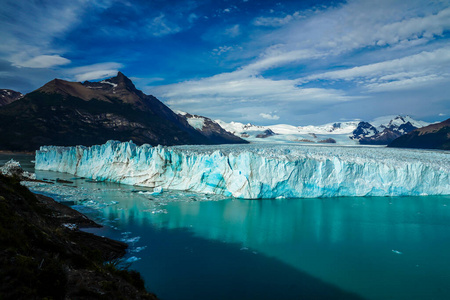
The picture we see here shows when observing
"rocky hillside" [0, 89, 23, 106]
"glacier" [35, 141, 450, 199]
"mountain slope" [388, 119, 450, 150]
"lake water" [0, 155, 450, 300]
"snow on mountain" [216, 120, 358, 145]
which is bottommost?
"lake water" [0, 155, 450, 300]

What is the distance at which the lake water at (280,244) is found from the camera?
635 cm

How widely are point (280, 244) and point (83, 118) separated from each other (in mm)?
54918

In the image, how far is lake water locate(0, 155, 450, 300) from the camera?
20.8 feet

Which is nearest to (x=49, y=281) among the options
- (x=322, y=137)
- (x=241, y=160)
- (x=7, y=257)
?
(x=7, y=257)

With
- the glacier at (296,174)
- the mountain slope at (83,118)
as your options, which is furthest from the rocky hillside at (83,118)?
the glacier at (296,174)

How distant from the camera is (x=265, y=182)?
15.2 metres

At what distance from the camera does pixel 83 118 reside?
54.5 meters

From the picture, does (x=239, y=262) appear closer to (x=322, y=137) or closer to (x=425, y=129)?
(x=425, y=129)

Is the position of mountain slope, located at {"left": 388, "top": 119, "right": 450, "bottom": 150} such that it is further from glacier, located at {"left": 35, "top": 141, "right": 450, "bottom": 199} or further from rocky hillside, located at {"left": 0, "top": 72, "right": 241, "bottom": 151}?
rocky hillside, located at {"left": 0, "top": 72, "right": 241, "bottom": 151}

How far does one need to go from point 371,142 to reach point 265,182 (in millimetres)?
72129

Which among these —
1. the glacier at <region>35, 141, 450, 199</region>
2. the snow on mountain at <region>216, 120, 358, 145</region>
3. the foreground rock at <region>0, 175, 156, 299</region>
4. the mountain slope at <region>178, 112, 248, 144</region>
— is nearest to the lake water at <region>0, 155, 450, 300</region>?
the glacier at <region>35, 141, 450, 199</region>

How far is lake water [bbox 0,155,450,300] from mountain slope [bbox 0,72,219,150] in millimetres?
36033

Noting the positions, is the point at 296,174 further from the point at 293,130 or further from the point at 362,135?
the point at 293,130

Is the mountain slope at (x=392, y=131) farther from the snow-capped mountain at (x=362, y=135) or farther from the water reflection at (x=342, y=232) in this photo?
the water reflection at (x=342, y=232)
